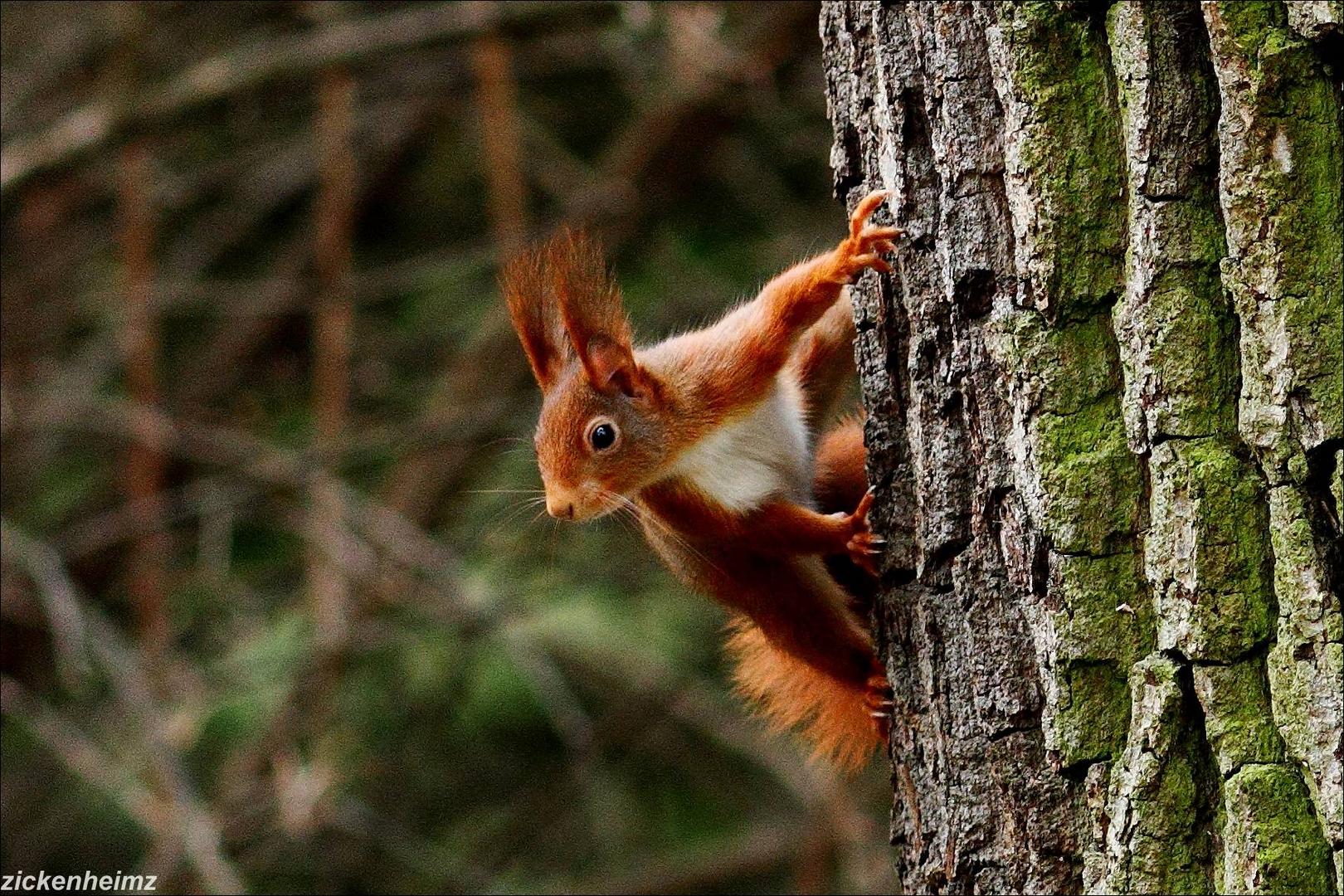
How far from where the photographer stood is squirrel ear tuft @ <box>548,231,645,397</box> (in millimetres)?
2074

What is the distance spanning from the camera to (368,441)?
3.60 metres

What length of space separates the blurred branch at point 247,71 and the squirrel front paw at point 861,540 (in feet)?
5.90

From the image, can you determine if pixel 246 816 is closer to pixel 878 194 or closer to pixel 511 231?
pixel 511 231

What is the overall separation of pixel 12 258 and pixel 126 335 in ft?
1.74

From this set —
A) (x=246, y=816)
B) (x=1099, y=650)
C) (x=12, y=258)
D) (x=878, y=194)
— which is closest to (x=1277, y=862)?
(x=1099, y=650)

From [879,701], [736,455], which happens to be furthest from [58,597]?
[879,701]

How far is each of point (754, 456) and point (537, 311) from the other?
384mm

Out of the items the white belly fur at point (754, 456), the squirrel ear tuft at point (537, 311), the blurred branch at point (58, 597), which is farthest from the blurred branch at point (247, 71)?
the white belly fur at point (754, 456)

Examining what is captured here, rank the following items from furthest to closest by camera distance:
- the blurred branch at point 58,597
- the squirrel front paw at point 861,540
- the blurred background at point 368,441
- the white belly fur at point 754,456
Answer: the blurred background at point 368,441 < the blurred branch at point 58,597 < the white belly fur at point 754,456 < the squirrel front paw at point 861,540

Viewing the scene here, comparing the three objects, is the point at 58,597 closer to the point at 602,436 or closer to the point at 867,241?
the point at 602,436

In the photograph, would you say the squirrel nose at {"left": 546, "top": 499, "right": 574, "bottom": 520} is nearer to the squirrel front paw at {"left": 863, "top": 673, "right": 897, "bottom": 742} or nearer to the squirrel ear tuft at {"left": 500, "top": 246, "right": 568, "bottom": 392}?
the squirrel ear tuft at {"left": 500, "top": 246, "right": 568, "bottom": 392}

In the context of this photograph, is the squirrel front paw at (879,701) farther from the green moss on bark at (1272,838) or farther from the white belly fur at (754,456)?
the green moss on bark at (1272,838)

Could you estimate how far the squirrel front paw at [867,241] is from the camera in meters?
1.55

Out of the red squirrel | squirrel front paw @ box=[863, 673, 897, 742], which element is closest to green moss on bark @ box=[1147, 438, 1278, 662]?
squirrel front paw @ box=[863, 673, 897, 742]
